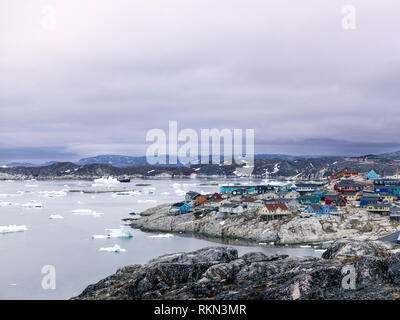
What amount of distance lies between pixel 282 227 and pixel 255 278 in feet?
87.7

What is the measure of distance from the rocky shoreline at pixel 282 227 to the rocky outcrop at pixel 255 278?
2005 cm

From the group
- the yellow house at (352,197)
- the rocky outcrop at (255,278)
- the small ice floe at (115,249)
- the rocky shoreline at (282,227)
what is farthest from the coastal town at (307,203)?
the rocky outcrop at (255,278)

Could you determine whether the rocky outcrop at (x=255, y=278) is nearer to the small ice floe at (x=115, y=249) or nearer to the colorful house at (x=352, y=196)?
the small ice floe at (x=115, y=249)

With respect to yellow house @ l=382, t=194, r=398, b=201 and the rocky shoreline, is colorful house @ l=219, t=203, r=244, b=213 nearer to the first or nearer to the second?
the rocky shoreline

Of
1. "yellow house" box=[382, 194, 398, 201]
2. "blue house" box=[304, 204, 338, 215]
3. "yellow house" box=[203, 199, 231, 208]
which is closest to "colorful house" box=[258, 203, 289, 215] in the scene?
"blue house" box=[304, 204, 338, 215]

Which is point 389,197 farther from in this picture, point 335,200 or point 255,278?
point 255,278

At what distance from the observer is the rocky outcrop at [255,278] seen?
12.2 metres

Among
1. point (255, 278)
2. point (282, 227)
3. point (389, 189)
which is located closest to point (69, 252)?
point (282, 227)

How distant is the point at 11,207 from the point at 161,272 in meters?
64.9

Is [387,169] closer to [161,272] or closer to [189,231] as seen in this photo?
[189,231]
